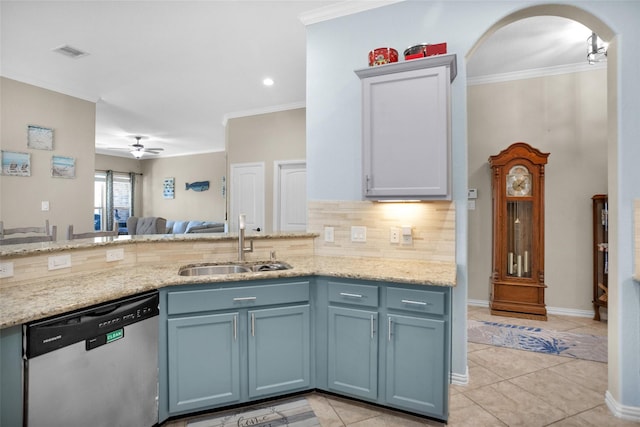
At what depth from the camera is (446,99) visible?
212 centimetres

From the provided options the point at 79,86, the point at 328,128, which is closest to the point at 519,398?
the point at 328,128

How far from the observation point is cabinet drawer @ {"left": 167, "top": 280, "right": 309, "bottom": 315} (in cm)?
194

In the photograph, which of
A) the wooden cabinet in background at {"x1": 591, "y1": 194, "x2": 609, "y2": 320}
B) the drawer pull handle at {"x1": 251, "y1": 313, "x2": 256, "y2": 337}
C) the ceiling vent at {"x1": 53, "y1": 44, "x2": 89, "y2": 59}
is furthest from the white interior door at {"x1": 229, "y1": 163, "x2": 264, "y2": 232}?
the wooden cabinet in background at {"x1": 591, "y1": 194, "x2": 609, "y2": 320}

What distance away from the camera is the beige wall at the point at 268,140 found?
5.50m

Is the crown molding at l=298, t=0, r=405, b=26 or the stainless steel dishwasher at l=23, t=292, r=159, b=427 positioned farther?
the crown molding at l=298, t=0, r=405, b=26

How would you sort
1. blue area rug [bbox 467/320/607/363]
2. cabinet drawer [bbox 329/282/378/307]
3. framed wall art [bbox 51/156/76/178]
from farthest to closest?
framed wall art [bbox 51/156/76/178]
blue area rug [bbox 467/320/607/363]
cabinet drawer [bbox 329/282/378/307]

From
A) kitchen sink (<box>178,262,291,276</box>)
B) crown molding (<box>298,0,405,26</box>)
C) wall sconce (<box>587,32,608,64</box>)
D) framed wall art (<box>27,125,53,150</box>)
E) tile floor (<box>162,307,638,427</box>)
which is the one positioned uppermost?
crown molding (<box>298,0,405,26</box>)

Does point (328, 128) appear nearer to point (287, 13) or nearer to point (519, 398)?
point (287, 13)

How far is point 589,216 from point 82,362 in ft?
15.9

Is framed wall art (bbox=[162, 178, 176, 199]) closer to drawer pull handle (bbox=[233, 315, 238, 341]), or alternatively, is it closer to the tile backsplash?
the tile backsplash

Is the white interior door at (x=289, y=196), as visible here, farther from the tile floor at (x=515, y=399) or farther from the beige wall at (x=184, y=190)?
the beige wall at (x=184, y=190)

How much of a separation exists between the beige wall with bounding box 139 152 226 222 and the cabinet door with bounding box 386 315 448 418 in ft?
25.8

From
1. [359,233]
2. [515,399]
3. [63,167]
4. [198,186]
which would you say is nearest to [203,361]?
[359,233]

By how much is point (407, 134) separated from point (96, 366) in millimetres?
2186
